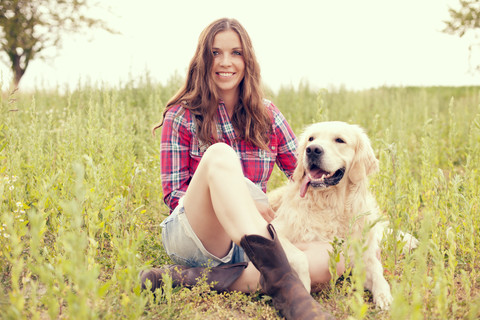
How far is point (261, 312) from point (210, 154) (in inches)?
32.1

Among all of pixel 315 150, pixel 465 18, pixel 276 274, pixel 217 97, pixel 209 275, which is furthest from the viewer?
pixel 465 18

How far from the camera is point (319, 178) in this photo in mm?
2371

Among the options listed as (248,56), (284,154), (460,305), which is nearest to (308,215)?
(284,154)

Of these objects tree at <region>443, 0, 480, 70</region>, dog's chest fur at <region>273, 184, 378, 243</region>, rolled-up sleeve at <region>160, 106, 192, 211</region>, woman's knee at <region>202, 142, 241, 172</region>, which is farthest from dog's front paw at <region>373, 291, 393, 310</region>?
tree at <region>443, 0, 480, 70</region>

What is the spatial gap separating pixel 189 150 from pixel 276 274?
3.68 ft

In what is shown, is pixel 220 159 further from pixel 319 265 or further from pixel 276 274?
pixel 319 265

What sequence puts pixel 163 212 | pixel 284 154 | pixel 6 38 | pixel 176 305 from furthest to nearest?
pixel 6 38 < pixel 163 212 < pixel 284 154 < pixel 176 305

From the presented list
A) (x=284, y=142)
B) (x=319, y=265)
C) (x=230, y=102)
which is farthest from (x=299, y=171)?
(x=230, y=102)

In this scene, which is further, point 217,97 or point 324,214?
point 217,97

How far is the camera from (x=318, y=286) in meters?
2.23

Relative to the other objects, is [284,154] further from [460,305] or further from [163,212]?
[460,305]

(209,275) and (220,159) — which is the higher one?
(220,159)

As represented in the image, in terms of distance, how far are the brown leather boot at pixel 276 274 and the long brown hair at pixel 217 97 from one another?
3.09ft

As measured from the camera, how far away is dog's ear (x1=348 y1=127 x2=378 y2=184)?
2418 millimetres
